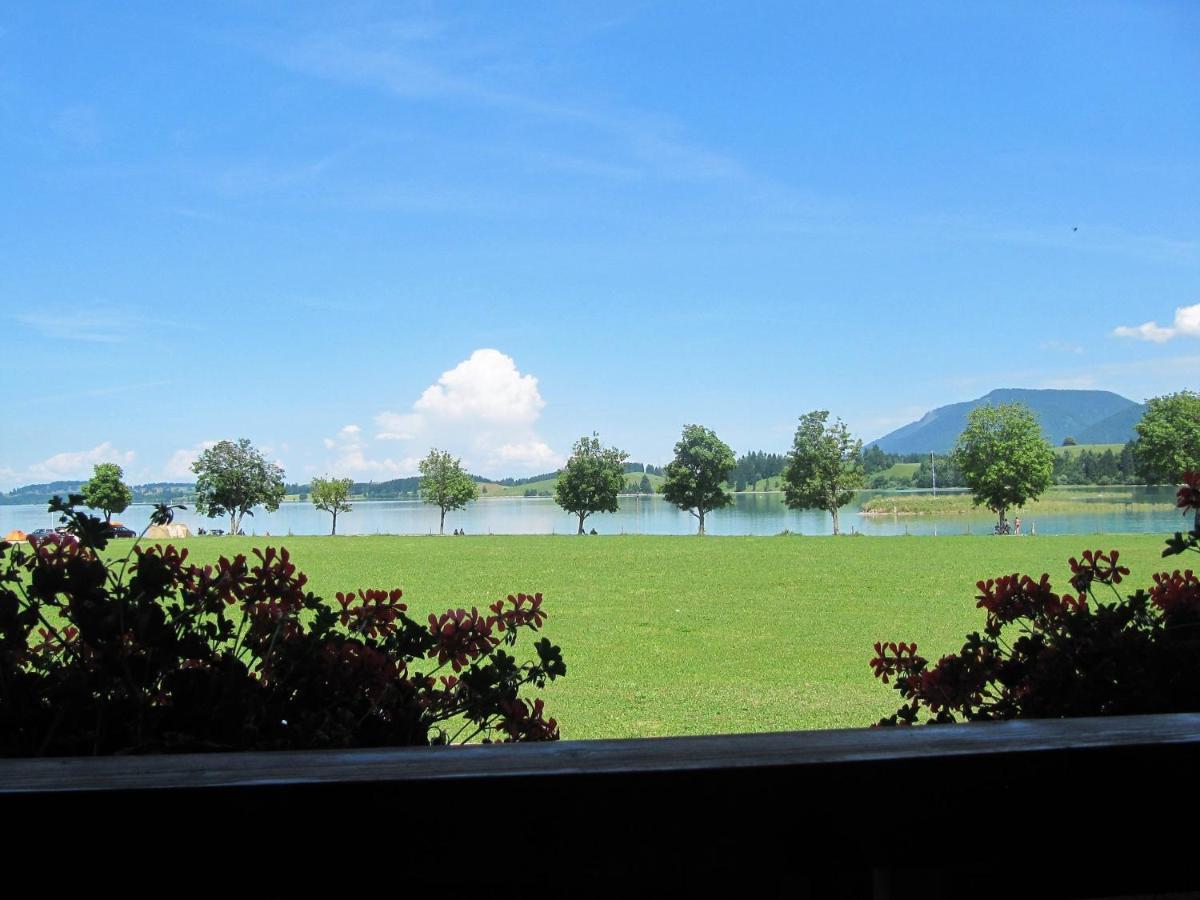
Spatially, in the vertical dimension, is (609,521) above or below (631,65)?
below

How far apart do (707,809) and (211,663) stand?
103cm

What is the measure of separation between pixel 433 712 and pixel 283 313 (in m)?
61.1

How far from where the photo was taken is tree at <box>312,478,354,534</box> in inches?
1762

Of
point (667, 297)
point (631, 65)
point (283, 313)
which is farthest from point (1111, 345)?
point (631, 65)

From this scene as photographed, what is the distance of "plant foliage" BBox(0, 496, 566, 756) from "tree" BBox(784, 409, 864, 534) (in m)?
45.0

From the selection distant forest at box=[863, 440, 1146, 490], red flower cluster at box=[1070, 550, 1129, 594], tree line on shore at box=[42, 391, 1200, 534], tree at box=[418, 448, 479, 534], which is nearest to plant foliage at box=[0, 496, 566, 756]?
red flower cluster at box=[1070, 550, 1129, 594]

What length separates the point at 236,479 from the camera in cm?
3081

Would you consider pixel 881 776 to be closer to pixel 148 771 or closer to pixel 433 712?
pixel 148 771

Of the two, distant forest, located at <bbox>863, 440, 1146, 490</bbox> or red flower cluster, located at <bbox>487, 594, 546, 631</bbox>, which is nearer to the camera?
red flower cluster, located at <bbox>487, 594, 546, 631</bbox>

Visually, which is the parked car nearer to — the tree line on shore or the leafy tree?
the tree line on shore

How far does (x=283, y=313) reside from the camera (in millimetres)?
58469

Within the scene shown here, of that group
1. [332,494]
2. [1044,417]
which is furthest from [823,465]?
[1044,417]

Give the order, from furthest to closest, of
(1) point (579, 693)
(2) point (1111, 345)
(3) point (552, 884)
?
(2) point (1111, 345)
(1) point (579, 693)
(3) point (552, 884)

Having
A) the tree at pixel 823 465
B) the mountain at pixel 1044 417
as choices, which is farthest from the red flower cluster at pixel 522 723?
the mountain at pixel 1044 417
